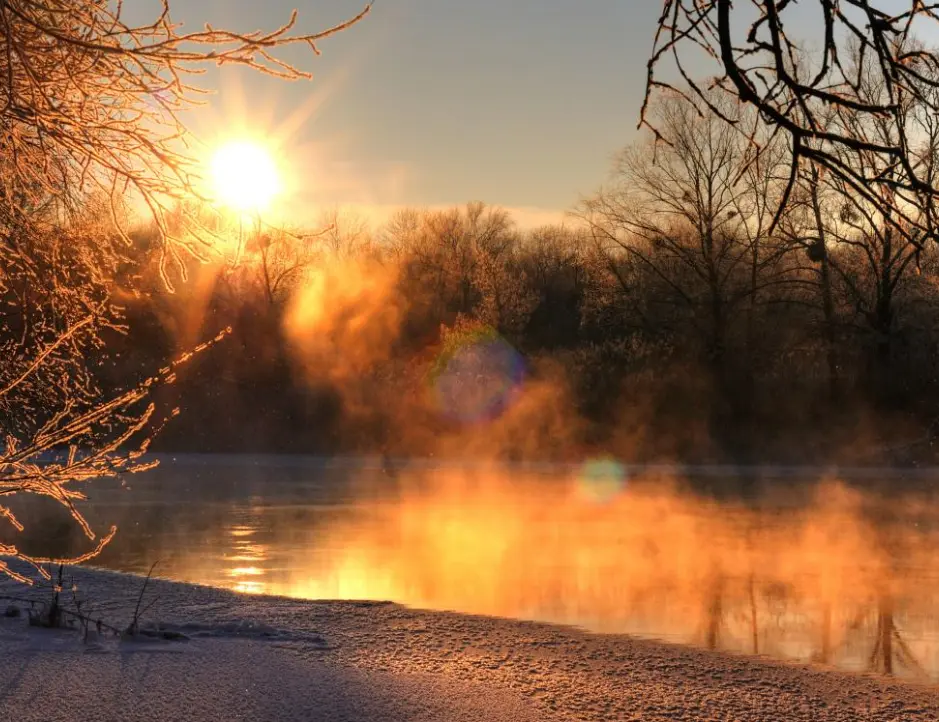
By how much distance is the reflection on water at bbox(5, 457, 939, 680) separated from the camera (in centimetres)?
1077

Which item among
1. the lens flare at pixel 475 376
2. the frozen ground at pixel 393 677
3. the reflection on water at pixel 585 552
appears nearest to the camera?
the frozen ground at pixel 393 677

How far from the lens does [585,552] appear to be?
15.2 m

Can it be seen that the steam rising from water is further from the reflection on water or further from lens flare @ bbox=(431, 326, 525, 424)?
lens flare @ bbox=(431, 326, 525, 424)

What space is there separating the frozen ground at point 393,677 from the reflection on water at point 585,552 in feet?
4.22

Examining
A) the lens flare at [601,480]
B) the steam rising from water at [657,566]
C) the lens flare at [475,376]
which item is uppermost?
the lens flare at [475,376]

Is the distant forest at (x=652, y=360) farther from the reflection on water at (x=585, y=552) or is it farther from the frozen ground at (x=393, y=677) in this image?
the frozen ground at (x=393, y=677)

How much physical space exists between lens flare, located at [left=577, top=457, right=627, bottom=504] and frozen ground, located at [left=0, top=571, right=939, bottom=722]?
1324 centimetres

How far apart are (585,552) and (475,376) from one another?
21.3 meters

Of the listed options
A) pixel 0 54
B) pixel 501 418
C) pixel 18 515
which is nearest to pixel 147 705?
pixel 0 54

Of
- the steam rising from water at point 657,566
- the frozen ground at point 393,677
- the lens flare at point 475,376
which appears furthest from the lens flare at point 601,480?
the frozen ground at point 393,677

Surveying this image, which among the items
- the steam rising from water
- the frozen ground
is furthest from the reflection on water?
the frozen ground

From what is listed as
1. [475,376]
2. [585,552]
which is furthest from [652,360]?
[585,552]

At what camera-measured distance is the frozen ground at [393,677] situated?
21.9 ft

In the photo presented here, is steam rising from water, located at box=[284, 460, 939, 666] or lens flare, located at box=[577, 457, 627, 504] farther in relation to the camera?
lens flare, located at box=[577, 457, 627, 504]
